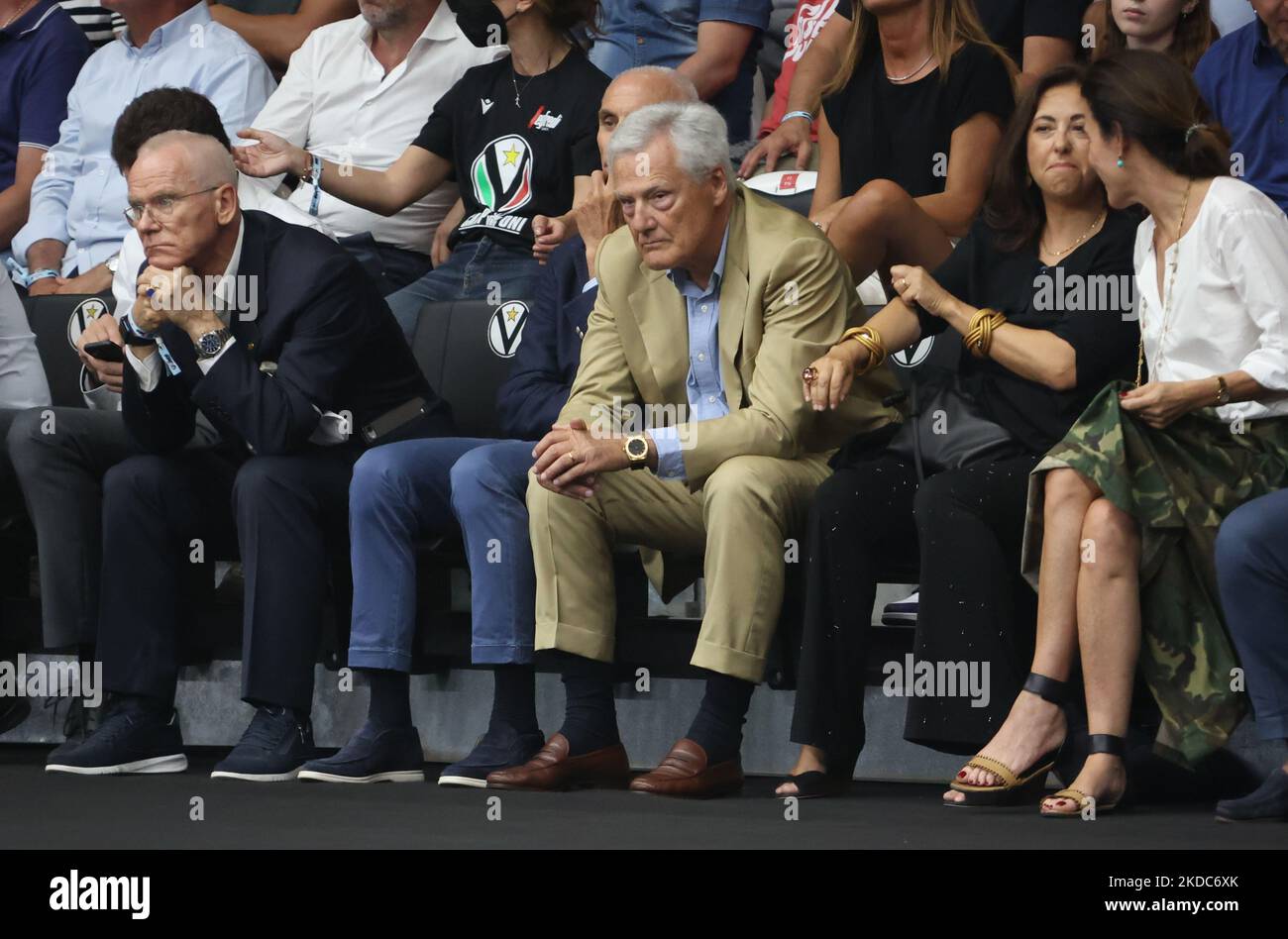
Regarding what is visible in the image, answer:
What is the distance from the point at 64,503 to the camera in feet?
13.6

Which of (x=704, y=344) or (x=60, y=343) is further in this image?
(x=60, y=343)

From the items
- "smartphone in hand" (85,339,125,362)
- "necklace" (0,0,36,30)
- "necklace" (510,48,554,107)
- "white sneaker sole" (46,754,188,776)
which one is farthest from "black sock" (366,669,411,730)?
"necklace" (0,0,36,30)

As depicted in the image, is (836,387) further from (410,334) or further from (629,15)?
(629,15)

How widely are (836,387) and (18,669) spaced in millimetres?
2108

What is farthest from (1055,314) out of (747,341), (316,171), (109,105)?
(109,105)

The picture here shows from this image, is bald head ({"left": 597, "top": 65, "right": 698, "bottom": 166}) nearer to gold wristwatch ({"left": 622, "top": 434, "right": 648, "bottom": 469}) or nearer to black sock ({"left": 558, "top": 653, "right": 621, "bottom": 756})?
gold wristwatch ({"left": 622, "top": 434, "right": 648, "bottom": 469})

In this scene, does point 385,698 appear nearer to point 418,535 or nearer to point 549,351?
point 418,535

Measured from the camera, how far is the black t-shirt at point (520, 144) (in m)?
4.77

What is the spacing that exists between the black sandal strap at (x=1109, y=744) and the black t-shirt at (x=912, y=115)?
1586mm

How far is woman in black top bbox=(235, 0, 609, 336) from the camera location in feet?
15.5

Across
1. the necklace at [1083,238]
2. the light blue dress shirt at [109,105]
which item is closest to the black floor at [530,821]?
the necklace at [1083,238]

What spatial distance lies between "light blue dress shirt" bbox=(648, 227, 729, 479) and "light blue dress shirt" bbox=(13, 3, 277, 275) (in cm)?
202

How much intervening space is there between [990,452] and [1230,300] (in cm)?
51

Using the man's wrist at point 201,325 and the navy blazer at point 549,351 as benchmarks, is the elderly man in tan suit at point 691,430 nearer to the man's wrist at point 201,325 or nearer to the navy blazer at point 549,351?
the navy blazer at point 549,351
